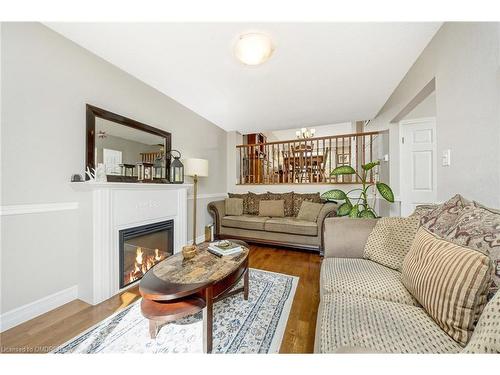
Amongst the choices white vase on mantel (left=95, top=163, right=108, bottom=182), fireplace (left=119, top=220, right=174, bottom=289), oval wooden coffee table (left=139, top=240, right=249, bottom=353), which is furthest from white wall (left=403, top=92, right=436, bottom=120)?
white vase on mantel (left=95, top=163, right=108, bottom=182)

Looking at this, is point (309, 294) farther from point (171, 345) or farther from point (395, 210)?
A: point (395, 210)

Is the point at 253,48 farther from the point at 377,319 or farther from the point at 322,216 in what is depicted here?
the point at 322,216

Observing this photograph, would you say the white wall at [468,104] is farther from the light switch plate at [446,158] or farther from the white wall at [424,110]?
the white wall at [424,110]

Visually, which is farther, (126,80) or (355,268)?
(126,80)

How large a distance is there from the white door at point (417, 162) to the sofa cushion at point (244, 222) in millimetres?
2223

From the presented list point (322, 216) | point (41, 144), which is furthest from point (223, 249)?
point (322, 216)

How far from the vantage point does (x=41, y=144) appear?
1.50 metres

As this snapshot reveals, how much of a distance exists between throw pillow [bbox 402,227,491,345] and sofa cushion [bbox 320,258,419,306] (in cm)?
11

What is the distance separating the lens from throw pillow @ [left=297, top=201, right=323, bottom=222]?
10.3 feet

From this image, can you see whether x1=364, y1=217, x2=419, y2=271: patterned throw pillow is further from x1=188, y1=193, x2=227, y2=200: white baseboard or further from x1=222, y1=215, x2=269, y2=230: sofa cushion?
x1=188, y1=193, x2=227, y2=200: white baseboard

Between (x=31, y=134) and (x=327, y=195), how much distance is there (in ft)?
10.6

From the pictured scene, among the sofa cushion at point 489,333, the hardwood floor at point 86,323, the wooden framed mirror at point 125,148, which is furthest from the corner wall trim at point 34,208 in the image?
the sofa cushion at point 489,333
